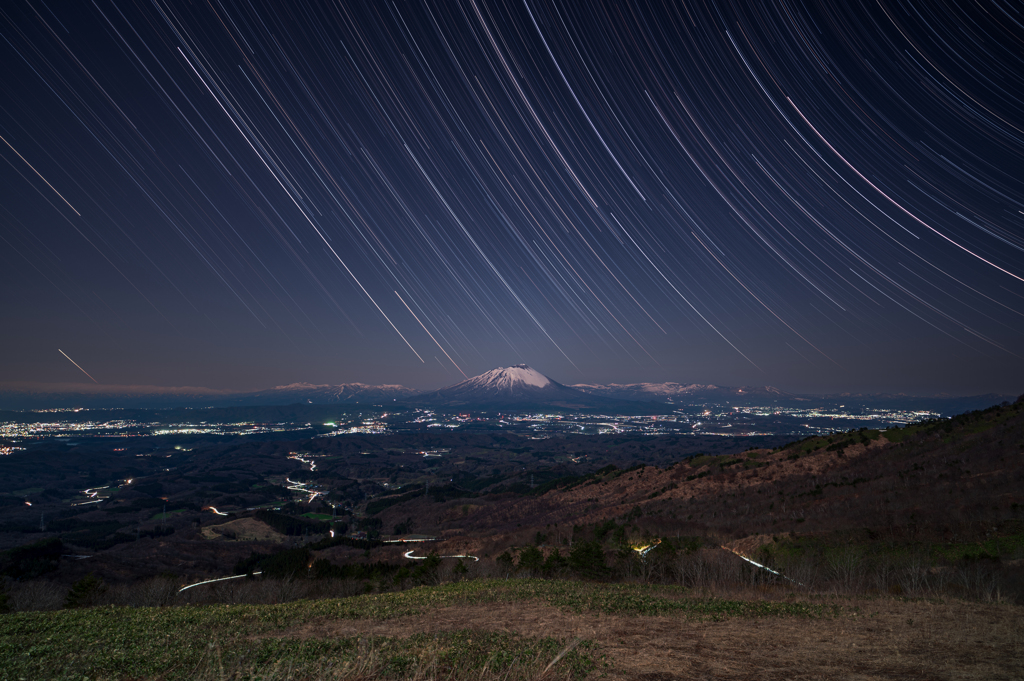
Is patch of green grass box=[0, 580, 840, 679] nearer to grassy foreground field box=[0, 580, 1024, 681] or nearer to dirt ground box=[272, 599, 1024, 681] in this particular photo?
grassy foreground field box=[0, 580, 1024, 681]

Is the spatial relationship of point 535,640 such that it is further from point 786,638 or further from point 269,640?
point 786,638

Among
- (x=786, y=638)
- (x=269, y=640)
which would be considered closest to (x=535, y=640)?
(x=269, y=640)

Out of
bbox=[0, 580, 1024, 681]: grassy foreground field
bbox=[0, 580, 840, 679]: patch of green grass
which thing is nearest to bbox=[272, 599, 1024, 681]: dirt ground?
bbox=[0, 580, 1024, 681]: grassy foreground field

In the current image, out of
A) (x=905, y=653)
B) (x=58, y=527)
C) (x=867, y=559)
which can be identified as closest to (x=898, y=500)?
(x=867, y=559)

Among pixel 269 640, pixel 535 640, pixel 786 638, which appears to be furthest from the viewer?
pixel 786 638

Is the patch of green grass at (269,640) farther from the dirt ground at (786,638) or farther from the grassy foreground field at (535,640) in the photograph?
the dirt ground at (786,638)

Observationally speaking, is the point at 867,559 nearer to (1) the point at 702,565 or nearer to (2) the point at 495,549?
(1) the point at 702,565
